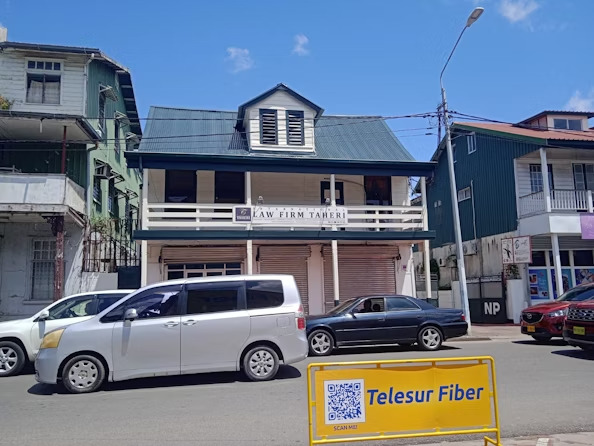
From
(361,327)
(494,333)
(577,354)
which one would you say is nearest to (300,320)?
(361,327)

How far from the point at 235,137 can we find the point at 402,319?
10602 millimetres

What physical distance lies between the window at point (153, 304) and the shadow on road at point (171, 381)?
4.15ft

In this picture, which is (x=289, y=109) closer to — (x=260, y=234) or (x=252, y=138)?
(x=252, y=138)

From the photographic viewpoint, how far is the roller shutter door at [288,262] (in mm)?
18891

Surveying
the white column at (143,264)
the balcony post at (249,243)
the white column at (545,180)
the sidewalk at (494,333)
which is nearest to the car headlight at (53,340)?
the white column at (143,264)

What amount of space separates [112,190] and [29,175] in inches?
276

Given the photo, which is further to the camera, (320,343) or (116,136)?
(116,136)

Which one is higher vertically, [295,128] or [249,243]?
[295,128]

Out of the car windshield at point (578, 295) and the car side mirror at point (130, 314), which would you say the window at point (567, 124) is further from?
the car side mirror at point (130, 314)

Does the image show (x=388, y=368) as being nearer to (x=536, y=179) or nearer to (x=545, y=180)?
(x=545, y=180)

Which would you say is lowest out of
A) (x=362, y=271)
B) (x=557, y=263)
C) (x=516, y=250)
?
(x=362, y=271)

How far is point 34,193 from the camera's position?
624 inches

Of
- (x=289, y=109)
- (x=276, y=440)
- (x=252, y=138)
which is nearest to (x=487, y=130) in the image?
(x=289, y=109)

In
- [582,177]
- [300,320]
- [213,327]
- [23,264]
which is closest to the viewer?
[213,327]
